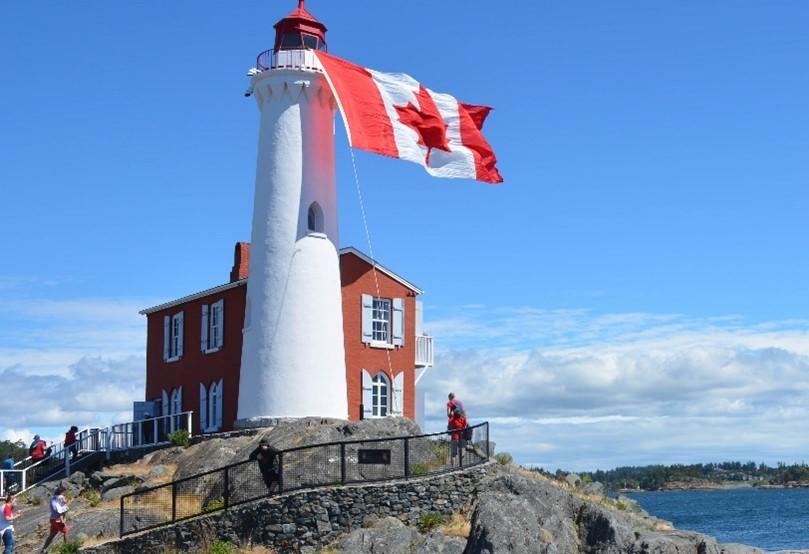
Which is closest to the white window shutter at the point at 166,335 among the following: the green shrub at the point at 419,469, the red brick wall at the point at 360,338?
the red brick wall at the point at 360,338

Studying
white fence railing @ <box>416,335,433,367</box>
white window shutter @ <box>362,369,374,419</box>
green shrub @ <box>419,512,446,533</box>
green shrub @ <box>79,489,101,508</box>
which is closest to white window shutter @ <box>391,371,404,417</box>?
white window shutter @ <box>362,369,374,419</box>

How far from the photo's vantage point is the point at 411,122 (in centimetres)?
3466

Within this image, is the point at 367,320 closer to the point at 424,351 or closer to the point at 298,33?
the point at 424,351

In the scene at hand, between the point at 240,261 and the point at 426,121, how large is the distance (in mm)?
8746

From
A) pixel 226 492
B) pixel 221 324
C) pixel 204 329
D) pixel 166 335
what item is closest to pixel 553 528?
pixel 226 492

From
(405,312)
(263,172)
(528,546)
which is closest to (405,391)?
(405,312)

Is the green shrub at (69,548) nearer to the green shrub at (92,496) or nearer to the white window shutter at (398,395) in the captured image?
the green shrub at (92,496)

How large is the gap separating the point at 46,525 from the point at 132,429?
879 cm

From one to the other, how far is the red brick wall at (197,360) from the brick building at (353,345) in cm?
3

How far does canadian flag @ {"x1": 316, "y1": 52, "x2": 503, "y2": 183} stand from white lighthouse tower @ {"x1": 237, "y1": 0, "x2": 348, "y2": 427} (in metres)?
1.62

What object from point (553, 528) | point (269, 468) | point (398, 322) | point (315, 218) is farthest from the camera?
point (398, 322)

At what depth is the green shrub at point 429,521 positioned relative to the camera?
26531 mm

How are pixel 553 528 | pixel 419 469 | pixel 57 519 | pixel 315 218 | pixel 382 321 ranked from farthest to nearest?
pixel 382 321 → pixel 315 218 → pixel 57 519 → pixel 419 469 → pixel 553 528

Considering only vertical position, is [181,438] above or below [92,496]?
above
